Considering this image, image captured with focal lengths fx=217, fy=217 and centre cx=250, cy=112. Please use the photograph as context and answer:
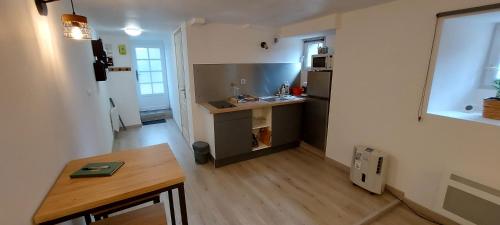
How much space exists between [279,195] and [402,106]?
5.35 feet

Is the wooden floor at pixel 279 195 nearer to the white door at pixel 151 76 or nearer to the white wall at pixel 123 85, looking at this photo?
the white wall at pixel 123 85

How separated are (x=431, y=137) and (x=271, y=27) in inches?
109

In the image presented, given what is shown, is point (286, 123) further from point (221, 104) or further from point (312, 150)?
point (221, 104)

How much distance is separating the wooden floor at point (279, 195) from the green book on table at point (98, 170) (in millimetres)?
1073

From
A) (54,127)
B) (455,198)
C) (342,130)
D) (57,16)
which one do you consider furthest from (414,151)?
(57,16)

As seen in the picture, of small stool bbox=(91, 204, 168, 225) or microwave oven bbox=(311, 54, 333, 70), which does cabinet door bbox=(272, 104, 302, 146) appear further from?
small stool bbox=(91, 204, 168, 225)

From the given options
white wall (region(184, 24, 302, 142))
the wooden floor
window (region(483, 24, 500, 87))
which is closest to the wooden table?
the wooden floor

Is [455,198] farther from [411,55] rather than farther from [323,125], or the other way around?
[323,125]

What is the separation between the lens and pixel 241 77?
371 cm

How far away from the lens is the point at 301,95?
395 centimetres

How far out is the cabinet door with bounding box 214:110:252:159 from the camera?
3029 millimetres

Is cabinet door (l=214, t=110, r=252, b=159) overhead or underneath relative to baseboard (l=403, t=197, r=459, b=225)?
overhead

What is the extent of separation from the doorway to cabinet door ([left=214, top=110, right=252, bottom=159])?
321 cm

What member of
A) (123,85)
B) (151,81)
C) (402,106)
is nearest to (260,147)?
(402,106)
